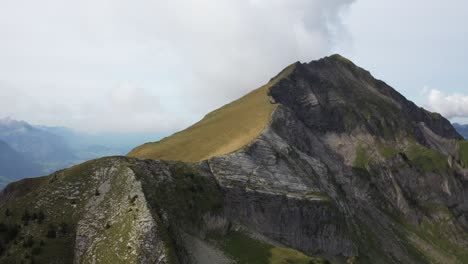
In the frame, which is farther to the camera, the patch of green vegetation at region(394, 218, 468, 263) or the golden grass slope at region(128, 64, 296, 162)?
the patch of green vegetation at region(394, 218, 468, 263)

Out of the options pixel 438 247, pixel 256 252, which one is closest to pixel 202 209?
pixel 256 252

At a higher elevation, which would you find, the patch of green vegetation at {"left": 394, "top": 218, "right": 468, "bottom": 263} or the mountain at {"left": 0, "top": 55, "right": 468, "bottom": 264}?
the mountain at {"left": 0, "top": 55, "right": 468, "bottom": 264}

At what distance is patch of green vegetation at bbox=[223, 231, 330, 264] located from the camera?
82.9 meters

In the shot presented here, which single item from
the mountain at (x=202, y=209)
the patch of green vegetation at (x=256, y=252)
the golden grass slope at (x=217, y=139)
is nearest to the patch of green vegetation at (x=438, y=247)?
the mountain at (x=202, y=209)

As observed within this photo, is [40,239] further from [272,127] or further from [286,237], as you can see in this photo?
[272,127]

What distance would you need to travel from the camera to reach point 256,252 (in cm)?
8594

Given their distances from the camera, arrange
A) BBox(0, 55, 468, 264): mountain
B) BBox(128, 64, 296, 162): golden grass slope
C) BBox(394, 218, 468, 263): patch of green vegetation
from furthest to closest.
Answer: BBox(394, 218, 468, 263): patch of green vegetation
BBox(128, 64, 296, 162): golden grass slope
BBox(0, 55, 468, 264): mountain

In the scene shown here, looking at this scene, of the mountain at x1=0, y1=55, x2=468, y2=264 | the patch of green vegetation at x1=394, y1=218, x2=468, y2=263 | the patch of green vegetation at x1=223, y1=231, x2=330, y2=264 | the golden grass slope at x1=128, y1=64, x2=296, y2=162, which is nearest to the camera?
the mountain at x1=0, y1=55, x2=468, y2=264

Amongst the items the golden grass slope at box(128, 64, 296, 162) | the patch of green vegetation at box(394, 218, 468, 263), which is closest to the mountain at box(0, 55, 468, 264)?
the golden grass slope at box(128, 64, 296, 162)

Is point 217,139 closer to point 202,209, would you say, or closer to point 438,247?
point 202,209

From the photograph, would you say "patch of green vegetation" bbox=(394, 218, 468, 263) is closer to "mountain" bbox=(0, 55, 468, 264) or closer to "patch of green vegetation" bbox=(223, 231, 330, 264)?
"mountain" bbox=(0, 55, 468, 264)

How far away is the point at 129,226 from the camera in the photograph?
6831 cm

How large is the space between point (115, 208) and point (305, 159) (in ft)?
236

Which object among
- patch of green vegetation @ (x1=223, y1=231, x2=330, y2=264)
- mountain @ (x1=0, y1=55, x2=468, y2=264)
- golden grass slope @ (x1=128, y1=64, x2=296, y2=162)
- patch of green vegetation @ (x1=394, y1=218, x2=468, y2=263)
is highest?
golden grass slope @ (x1=128, y1=64, x2=296, y2=162)
